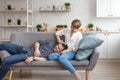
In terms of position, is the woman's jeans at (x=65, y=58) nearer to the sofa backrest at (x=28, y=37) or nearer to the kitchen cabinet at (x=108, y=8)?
the sofa backrest at (x=28, y=37)

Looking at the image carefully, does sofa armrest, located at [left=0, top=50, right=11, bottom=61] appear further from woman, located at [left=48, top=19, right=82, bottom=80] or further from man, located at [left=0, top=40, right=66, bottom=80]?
woman, located at [left=48, top=19, right=82, bottom=80]

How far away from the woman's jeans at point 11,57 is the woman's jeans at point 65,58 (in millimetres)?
441

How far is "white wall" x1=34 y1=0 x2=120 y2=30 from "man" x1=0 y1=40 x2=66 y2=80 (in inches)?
99.3

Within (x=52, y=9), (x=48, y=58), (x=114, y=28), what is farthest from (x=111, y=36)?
(x=48, y=58)

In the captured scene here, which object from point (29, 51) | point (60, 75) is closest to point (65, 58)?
point (29, 51)

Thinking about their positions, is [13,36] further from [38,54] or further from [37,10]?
[37,10]

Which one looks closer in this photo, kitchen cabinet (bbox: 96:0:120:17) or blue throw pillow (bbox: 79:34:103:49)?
blue throw pillow (bbox: 79:34:103:49)

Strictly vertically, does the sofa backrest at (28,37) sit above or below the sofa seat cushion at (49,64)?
above

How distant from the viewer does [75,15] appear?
6367mm

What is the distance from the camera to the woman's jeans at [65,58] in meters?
3.38

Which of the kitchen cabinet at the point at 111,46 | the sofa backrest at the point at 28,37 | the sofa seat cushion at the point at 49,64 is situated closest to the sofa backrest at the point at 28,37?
the sofa backrest at the point at 28,37

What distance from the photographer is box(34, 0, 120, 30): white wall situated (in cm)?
629

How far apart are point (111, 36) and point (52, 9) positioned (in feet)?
5.73

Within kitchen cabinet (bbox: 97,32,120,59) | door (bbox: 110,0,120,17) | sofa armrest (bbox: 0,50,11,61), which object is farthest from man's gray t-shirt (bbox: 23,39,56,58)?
door (bbox: 110,0,120,17)
